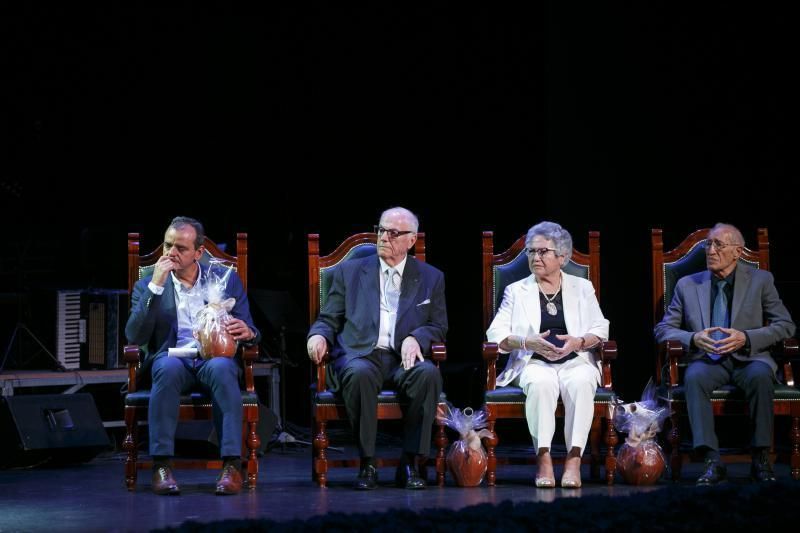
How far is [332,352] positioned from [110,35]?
3.31 m

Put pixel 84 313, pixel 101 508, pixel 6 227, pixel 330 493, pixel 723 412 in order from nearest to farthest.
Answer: pixel 101 508 < pixel 330 493 < pixel 723 412 < pixel 84 313 < pixel 6 227

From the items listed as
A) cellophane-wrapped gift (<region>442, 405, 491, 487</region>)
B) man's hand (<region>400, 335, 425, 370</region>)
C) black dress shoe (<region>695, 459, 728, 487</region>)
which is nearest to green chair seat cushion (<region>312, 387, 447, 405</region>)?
man's hand (<region>400, 335, 425, 370</region>)

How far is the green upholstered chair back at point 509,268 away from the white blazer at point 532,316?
165 millimetres

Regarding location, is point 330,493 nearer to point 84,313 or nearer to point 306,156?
point 84,313

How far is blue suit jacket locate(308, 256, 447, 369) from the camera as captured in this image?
5.32 meters

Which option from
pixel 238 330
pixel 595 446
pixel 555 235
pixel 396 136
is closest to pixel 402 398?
pixel 238 330

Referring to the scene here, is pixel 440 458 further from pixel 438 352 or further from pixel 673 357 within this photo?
pixel 673 357

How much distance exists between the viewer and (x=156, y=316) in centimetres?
524

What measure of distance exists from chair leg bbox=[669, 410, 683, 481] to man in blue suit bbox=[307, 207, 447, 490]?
3.48ft

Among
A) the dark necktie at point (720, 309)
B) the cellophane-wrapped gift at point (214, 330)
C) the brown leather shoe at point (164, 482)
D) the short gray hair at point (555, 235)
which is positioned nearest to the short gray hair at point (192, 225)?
the cellophane-wrapped gift at point (214, 330)

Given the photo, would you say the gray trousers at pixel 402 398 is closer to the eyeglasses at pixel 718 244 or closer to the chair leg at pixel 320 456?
the chair leg at pixel 320 456

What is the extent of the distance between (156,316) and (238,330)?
0.37 meters

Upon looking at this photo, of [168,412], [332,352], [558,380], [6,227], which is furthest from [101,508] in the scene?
[6,227]

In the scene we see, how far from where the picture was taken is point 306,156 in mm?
7590
